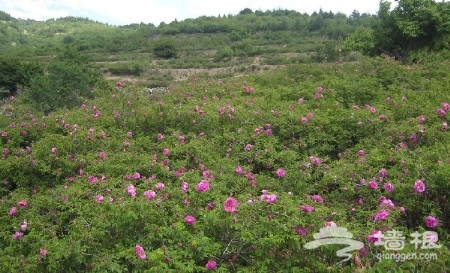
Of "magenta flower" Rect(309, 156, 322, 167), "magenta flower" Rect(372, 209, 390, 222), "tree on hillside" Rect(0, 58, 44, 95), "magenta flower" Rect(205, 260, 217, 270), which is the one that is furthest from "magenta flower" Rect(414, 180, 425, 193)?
"tree on hillside" Rect(0, 58, 44, 95)

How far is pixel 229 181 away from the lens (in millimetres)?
4008

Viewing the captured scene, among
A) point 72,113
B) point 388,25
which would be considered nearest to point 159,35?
point 388,25

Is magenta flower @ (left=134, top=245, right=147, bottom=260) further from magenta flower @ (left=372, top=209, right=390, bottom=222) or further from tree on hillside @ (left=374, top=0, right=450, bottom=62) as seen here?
tree on hillside @ (left=374, top=0, right=450, bottom=62)

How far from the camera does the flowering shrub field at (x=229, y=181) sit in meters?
2.71

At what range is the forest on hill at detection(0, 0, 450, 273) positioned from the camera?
2682mm

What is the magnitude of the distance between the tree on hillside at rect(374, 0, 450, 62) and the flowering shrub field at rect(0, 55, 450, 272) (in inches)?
301

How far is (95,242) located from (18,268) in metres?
0.57

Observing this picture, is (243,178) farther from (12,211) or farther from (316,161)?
(12,211)

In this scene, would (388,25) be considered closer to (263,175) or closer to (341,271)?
(263,175)

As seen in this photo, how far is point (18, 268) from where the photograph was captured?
9.37 ft

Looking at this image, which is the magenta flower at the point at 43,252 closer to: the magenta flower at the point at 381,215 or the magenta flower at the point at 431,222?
the magenta flower at the point at 381,215

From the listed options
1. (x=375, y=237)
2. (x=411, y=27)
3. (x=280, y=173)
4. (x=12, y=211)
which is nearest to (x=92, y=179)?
(x=12, y=211)

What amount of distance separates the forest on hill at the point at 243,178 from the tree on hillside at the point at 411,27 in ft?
21.0

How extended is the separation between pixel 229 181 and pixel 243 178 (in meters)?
0.18
